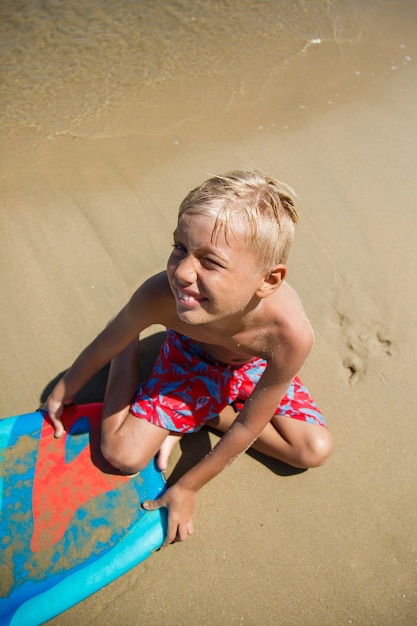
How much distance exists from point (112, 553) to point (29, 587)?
0.28 metres

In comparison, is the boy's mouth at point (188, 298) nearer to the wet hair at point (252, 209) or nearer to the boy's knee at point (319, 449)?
the wet hair at point (252, 209)

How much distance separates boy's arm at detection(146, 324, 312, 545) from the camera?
188 cm

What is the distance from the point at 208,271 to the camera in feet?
5.08

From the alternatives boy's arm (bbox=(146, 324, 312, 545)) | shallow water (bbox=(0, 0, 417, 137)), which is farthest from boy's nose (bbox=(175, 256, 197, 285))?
shallow water (bbox=(0, 0, 417, 137))

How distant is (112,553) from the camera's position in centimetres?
190

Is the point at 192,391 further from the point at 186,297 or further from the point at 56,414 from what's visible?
the point at 186,297

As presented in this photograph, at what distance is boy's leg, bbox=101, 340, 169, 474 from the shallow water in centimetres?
168

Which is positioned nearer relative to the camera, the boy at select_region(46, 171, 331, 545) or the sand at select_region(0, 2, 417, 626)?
the boy at select_region(46, 171, 331, 545)

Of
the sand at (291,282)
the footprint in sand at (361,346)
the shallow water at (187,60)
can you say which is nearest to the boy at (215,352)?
the sand at (291,282)

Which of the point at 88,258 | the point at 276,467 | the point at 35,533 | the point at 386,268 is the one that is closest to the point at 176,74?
the point at 88,258

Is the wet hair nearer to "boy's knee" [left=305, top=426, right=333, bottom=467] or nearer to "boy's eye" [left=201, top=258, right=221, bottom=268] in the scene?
"boy's eye" [left=201, top=258, right=221, bottom=268]

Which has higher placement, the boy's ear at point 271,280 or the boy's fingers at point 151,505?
the boy's ear at point 271,280

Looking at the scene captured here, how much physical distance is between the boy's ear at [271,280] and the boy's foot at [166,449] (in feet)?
2.61

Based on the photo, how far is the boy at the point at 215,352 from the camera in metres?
1.55
